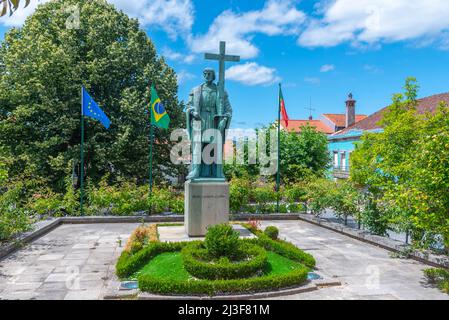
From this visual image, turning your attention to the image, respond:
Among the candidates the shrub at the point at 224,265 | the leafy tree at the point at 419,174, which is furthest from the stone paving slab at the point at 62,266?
the leafy tree at the point at 419,174

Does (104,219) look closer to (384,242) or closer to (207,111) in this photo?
(207,111)

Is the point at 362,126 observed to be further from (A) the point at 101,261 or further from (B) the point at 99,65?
(A) the point at 101,261

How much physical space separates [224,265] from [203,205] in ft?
12.8

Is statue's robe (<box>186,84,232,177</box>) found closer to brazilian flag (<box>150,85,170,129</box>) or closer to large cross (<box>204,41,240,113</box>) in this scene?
large cross (<box>204,41,240,113</box>)

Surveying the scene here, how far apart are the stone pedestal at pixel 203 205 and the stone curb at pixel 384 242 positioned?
505cm

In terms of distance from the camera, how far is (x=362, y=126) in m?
38.6

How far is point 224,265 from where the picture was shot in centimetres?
789

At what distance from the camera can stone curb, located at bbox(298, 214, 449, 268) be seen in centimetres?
989

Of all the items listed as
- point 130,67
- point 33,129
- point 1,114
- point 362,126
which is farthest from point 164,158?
point 362,126

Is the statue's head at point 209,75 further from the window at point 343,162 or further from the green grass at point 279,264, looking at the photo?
the window at point 343,162

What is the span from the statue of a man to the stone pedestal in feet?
1.53

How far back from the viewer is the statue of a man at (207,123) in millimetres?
12072
